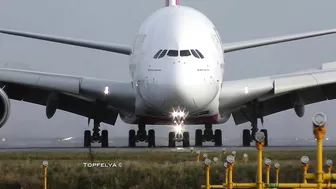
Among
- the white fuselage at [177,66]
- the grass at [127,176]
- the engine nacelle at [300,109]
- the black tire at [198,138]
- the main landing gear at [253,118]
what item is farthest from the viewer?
the black tire at [198,138]

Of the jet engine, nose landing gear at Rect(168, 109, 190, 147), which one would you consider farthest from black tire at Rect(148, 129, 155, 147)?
the jet engine

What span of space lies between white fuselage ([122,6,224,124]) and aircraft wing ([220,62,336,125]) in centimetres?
99

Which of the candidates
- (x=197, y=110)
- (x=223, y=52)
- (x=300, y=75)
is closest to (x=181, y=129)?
(x=197, y=110)

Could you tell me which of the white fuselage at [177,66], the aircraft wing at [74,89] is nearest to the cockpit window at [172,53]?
the white fuselage at [177,66]

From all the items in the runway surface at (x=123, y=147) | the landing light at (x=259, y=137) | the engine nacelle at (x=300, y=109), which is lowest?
the landing light at (x=259, y=137)

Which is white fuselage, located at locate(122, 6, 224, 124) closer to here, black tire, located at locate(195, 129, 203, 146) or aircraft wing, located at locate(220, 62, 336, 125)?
aircraft wing, located at locate(220, 62, 336, 125)

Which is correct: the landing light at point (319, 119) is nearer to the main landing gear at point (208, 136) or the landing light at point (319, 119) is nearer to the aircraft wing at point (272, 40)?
the aircraft wing at point (272, 40)

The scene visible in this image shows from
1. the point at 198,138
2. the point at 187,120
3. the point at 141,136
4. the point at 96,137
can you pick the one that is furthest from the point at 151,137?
the point at 187,120

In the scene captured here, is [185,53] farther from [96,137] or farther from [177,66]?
[96,137]

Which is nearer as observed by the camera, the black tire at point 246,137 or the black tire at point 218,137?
the black tire at point 218,137

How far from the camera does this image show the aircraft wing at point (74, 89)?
2869 cm

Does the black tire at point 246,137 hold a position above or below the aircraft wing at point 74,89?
below

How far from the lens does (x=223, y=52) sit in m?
28.6

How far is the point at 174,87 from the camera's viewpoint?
25.0 metres
